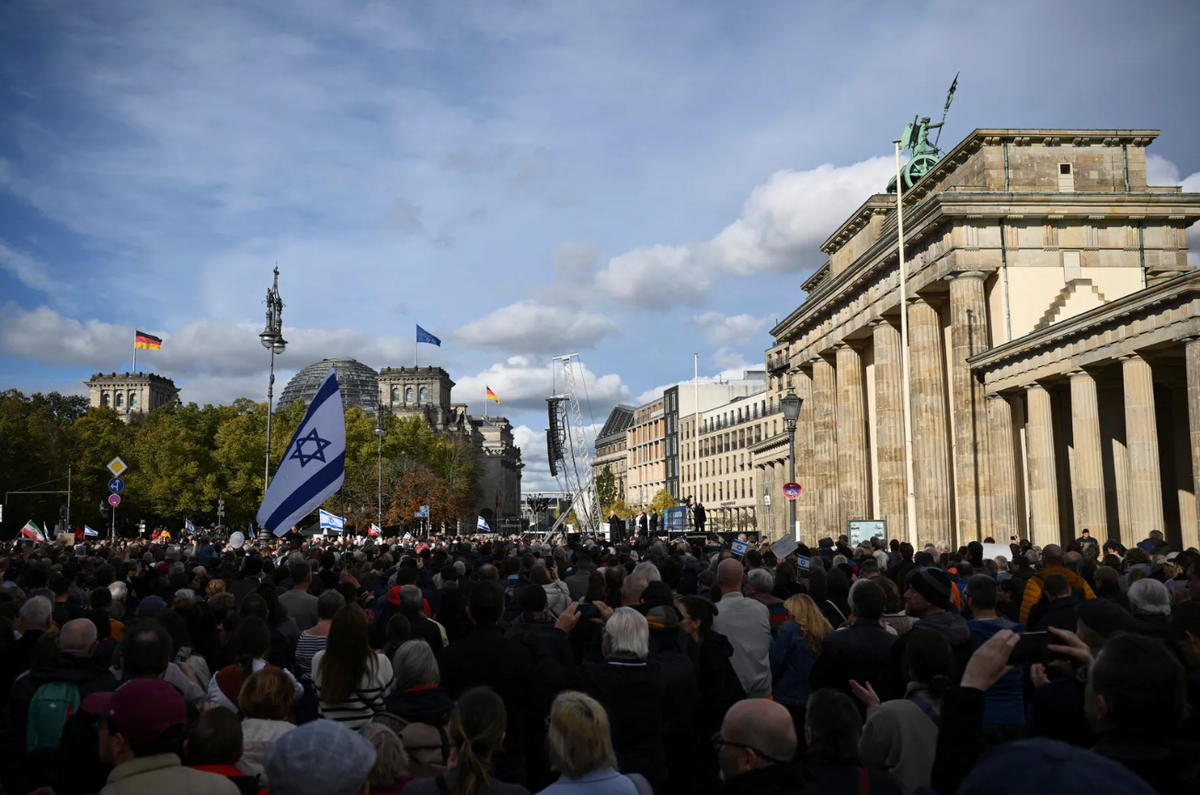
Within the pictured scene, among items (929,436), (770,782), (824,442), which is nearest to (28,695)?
(770,782)

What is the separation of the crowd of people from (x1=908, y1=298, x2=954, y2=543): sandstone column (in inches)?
1081

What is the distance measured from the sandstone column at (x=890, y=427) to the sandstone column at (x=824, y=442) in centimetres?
890

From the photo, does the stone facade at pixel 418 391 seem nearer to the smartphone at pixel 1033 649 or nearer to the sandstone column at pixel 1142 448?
the sandstone column at pixel 1142 448

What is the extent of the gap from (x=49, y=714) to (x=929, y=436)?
114 feet

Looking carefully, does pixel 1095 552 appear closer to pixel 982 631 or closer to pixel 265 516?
pixel 982 631

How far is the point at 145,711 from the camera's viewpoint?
3826mm

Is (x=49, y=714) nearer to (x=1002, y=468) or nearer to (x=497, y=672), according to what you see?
(x=497, y=672)

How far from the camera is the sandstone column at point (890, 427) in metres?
41.4

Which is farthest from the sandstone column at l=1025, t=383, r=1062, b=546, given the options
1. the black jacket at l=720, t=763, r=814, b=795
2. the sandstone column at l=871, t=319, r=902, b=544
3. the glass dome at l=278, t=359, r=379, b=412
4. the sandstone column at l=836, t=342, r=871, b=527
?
the glass dome at l=278, t=359, r=379, b=412

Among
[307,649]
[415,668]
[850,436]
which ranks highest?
[850,436]

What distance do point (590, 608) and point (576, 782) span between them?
13.3 feet

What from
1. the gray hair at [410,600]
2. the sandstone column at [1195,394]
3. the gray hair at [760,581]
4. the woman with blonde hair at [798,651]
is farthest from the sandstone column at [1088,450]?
the gray hair at [410,600]

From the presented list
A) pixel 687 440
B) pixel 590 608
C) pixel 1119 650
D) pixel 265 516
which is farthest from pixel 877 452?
pixel 687 440

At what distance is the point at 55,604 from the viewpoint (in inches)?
368
